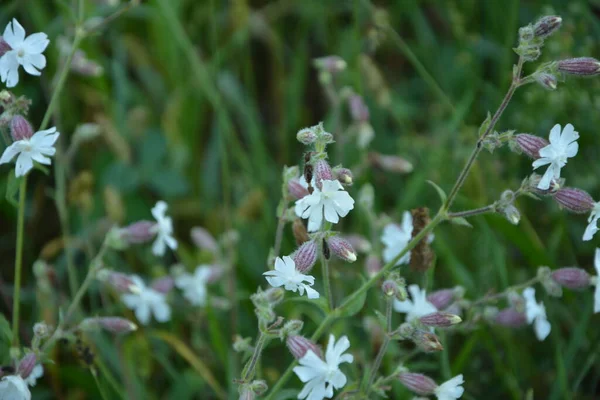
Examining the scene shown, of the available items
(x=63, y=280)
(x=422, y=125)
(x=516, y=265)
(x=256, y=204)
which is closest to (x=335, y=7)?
(x=422, y=125)

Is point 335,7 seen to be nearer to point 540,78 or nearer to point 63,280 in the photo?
point 63,280

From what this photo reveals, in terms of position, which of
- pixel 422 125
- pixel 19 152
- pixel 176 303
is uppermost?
pixel 19 152

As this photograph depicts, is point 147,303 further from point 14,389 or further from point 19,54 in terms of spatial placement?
point 19,54

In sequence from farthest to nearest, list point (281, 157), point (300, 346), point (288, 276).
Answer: point (281, 157), point (300, 346), point (288, 276)

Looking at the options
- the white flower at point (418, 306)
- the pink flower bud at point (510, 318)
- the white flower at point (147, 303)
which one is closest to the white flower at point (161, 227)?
the white flower at point (147, 303)

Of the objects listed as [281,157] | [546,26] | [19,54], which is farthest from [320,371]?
[281,157]
